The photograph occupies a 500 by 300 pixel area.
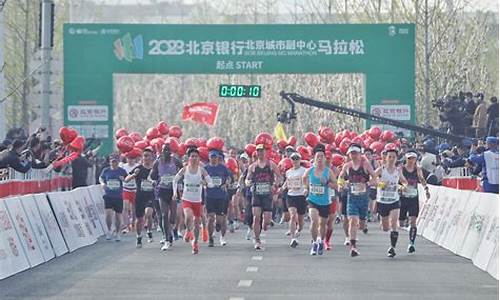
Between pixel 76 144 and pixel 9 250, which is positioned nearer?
pixel 9 250

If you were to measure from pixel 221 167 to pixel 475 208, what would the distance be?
5.44 m

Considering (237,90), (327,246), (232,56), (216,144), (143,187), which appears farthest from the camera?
(237,90)

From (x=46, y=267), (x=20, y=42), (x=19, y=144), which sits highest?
(x=20, y=42)

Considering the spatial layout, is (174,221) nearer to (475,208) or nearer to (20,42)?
(475,208)

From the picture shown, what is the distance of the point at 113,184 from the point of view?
1188 inches

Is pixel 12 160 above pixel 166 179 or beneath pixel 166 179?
above

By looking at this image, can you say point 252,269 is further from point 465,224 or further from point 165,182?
point 165,182

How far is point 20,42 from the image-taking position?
205ft

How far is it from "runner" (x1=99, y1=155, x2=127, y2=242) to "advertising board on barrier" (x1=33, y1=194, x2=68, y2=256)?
12.4 ft

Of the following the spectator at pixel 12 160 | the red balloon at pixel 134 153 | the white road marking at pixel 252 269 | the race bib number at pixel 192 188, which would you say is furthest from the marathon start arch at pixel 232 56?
the white road marking at pixel 252 269

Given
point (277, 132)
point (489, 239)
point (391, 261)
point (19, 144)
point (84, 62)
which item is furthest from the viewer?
point (277, 132)

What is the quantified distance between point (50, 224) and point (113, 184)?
16.3 feet

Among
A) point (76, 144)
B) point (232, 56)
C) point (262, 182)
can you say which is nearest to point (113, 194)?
point (76, 144)

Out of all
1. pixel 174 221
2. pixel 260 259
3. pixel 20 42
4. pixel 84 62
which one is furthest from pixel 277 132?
pixel 260 259
